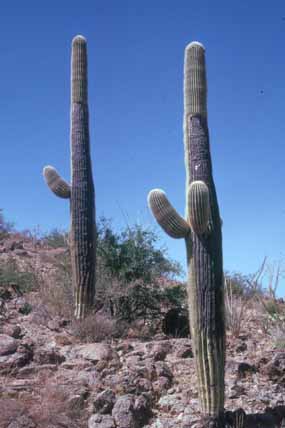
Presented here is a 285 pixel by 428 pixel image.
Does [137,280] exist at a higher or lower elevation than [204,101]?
lower

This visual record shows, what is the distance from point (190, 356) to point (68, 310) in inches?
128

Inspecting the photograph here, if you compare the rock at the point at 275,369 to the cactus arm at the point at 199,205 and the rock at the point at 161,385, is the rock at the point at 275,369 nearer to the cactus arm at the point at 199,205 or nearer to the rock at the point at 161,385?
the rock at the point at 161,385

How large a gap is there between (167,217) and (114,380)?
2713 mm

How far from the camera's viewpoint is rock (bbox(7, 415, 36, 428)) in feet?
26.3

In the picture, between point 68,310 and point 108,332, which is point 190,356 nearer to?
point 108,332

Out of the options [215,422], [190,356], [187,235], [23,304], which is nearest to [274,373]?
[190,356]

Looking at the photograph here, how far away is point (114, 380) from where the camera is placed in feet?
31.6

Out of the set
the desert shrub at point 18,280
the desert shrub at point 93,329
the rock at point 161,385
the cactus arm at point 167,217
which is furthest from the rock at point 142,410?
the desert shrub at point 18,280

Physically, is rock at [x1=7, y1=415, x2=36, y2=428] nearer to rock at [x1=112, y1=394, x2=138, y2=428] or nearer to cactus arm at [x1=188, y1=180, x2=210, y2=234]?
rock at [x1=112, y1=394, x2=138, y2=428]

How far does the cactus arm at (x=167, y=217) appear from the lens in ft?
28.3

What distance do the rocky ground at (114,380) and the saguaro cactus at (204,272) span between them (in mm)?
606

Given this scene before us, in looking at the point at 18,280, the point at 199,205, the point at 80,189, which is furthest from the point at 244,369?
the point at 18,280

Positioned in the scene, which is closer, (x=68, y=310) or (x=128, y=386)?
(x=128, y=386)

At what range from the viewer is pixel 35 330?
1241 cm
